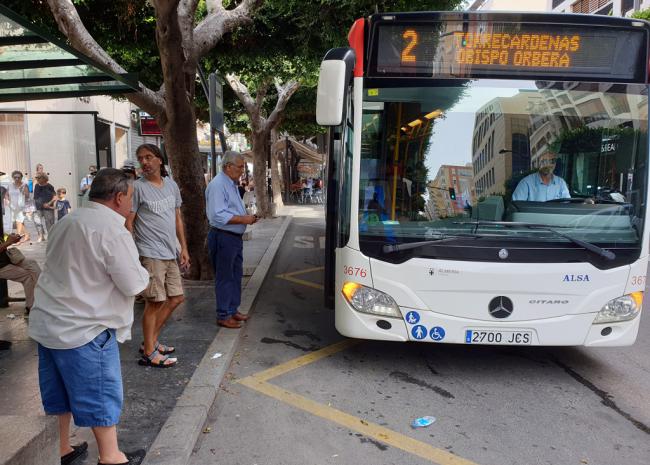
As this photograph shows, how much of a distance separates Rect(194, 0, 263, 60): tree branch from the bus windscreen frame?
483cm

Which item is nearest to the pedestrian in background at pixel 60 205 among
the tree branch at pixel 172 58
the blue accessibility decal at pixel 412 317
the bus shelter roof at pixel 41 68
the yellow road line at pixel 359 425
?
the tree branch at pixel 172 58

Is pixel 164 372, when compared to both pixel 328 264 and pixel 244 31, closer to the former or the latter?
pixel 328 264

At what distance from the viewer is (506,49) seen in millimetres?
4207

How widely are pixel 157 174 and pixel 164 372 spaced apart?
167cm

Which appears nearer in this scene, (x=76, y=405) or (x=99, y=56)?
(x=76, y=405)

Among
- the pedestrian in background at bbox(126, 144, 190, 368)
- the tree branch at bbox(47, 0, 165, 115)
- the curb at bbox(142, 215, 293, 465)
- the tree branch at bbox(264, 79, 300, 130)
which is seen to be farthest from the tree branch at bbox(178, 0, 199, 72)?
the tree branch at bbox(264, 79, 300, 130)

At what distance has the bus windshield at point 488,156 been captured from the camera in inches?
168

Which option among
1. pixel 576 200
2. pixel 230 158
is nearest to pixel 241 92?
pixel 230 158

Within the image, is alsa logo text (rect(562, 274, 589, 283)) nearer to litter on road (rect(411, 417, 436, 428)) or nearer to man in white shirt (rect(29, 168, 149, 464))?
litter on road (rect(411, 417, 436, 428))

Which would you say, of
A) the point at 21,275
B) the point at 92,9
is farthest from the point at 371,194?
the point at 92,9

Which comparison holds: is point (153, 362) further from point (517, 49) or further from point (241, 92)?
point (241, 92)

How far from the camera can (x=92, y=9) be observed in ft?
31.2

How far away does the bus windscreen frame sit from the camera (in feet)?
13.7

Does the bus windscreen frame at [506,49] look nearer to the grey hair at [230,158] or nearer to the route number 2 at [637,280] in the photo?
the route number 2 at [637,280]
